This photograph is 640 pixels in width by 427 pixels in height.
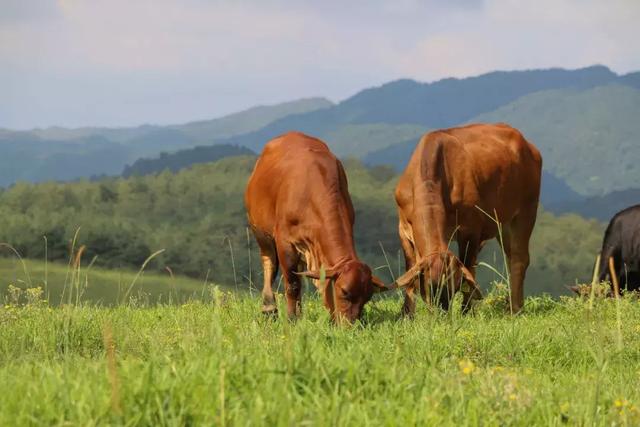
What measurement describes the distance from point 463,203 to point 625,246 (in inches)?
280

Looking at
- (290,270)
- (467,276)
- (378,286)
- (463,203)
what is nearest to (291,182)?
(290,270)

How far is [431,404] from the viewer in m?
4.72

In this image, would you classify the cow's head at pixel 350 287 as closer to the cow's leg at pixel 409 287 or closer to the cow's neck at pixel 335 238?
the cow's neck at pixel 335 238

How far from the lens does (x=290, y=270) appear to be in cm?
1030

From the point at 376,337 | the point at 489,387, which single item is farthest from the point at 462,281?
the point at 489,387

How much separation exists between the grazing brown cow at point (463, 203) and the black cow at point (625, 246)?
4192 millimetres

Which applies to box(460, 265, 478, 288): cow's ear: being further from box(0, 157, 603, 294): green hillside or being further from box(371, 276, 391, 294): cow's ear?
box(0, 157, 603, 294): green hillside

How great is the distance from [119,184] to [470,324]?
14963 cm

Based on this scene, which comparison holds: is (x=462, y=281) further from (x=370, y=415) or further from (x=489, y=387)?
(x=370, y=415)

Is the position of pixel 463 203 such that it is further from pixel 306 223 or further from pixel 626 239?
pixel 626 239

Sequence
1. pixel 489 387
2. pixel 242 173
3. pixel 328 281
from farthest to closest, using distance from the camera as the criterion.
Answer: pixel 242 173, pixel 328 281, pixel 489 387

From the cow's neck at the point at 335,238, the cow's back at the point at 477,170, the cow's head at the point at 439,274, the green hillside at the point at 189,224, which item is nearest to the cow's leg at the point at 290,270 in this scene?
the cow's neck at the point at 335,238

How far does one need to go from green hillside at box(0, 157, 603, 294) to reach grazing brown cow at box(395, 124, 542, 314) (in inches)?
3343

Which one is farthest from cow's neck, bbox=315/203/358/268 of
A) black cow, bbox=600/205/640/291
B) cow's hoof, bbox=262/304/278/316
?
black cow, bbox=600/205/640/291
